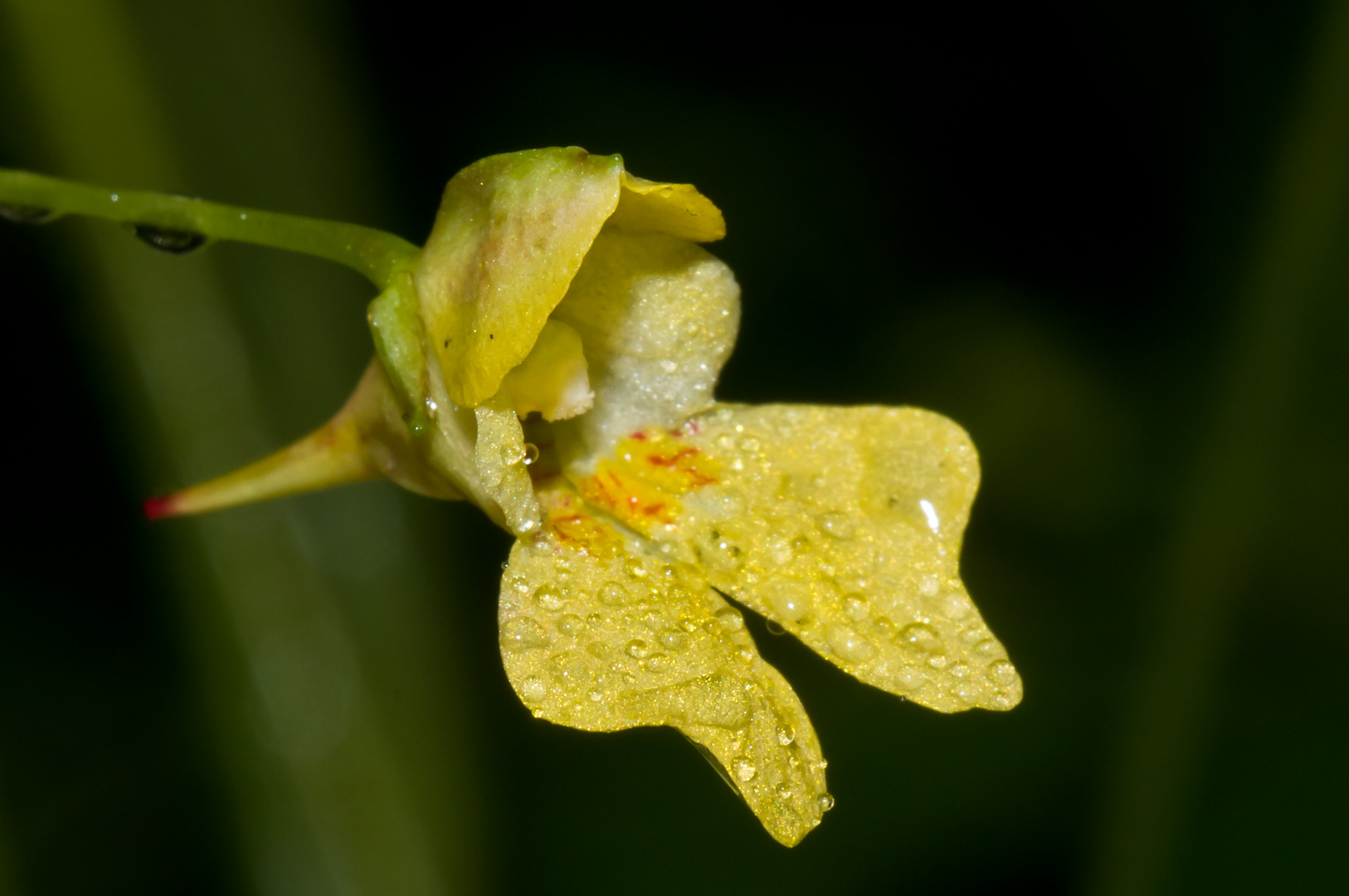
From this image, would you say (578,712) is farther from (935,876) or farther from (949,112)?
(949,112)

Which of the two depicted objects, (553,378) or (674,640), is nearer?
(674,640)

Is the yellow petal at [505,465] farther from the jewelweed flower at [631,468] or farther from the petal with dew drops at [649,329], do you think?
the petal with dew drops at [649,329]

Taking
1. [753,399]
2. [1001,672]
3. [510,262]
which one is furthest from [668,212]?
[753,399]

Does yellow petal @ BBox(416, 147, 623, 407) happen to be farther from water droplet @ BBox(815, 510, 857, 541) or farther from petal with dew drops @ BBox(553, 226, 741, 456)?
water droplet @ BBox(815, 510, 857, 541)

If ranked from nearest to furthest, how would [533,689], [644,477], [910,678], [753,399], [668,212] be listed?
[533,689] → [910,678] → [668,212] → [644,477] → [753,399]

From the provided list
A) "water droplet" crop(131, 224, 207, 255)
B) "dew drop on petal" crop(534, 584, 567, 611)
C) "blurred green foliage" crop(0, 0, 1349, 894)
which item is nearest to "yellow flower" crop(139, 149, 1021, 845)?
"dew drop on petal" crop(534, 584, 567, 611)

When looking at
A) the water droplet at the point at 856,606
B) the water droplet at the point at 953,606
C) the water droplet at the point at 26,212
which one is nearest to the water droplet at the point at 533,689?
the water droplet at the point at 856,606

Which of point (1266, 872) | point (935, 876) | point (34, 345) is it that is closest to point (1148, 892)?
point (1266, 872)

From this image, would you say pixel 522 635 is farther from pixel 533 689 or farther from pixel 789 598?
pixel 789 598
